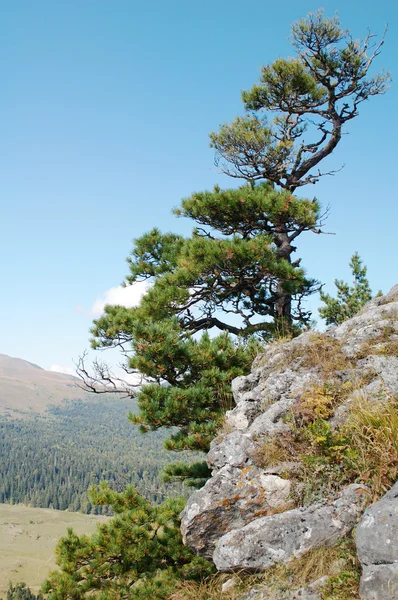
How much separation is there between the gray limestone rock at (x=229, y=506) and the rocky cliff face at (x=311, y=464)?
1 cm

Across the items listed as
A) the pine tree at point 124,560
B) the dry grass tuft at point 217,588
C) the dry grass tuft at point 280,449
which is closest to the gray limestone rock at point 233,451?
the dry grass tuft at point 280,449

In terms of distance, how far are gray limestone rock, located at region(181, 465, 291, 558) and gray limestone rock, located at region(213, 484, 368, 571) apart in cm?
58

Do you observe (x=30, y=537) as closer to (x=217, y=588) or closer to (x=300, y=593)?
(x=217, y=588)

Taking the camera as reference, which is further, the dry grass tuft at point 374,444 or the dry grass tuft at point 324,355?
the dry grass tuft at point 324,355

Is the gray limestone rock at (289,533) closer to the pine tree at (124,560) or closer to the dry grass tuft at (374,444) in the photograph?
the dry grass tuft at (374,444)

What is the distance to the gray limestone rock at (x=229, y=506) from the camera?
19.3ft

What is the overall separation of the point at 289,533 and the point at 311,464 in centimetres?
90

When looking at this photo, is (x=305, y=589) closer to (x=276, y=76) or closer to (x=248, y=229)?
(x=248, y=229)

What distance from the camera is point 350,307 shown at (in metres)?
18.2

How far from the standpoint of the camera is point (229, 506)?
5996 mm

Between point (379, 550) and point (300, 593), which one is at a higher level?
point (379, 550)

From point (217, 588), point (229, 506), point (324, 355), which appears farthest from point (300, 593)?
point (324, 355)

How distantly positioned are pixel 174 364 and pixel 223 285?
10.5 ft

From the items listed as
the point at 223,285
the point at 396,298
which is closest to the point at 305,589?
the point at 396,298
